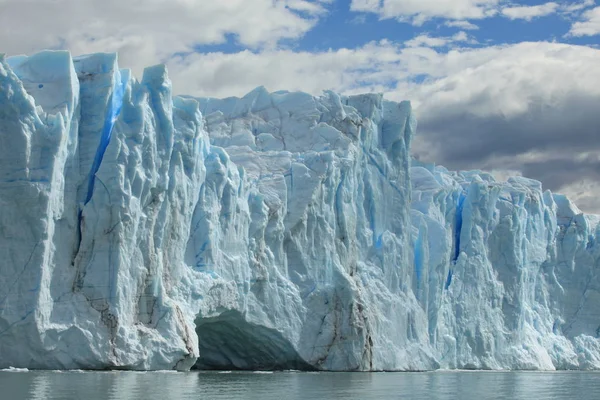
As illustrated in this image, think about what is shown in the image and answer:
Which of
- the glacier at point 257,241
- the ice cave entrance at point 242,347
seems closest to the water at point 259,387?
the glacier at point 257,241

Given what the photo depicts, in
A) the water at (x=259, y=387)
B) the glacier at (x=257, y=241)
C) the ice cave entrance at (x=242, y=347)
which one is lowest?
the water at (x=259, y=387)

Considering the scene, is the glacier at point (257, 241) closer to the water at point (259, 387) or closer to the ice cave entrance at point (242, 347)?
the ice cave entrance at point (242, 347)

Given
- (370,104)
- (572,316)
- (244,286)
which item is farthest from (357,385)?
(572,316)

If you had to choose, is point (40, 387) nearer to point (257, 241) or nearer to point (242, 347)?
point (257, 241)

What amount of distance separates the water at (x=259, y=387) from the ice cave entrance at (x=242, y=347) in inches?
79.2

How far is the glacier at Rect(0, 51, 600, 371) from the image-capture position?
20922 millimetres

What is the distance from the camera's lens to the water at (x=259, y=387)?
16.2 m

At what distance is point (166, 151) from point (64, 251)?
12.5 ft

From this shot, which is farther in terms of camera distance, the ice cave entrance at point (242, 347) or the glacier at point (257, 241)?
the ice cave entrance at point (242, 347)

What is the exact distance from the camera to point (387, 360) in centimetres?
3123

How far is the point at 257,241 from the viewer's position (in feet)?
90.0

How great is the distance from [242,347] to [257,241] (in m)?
3.67

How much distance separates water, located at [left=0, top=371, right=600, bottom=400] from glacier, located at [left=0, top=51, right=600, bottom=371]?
1472 mm

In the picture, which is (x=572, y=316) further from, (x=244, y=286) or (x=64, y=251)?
(x=64, y=251)
